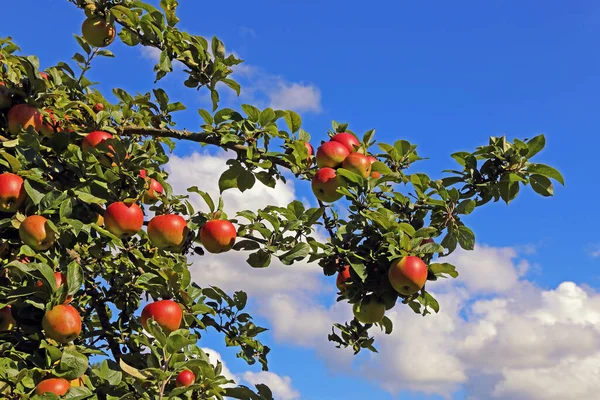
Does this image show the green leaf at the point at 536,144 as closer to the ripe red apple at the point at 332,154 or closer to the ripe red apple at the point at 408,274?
the ripe red apple at the point at 408,274

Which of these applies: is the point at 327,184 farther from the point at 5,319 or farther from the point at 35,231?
the point at 5,319

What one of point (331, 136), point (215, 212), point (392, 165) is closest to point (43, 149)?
point (215, 212)

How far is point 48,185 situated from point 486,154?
9.60 feet

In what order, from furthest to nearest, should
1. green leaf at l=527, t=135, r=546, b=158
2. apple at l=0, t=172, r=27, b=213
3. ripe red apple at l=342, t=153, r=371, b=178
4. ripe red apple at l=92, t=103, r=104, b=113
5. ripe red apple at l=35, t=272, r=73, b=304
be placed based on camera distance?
ripe red apple at l=92, t=103, r=104, b=113, ripe red apple at l=342, t=153, r=371, b=178, ripe red apple at l=35, t=272, r=73, b=304, apple at l=0, t=172, r=27, b=213, green leaf at l=527, t=135, r=546, b=158

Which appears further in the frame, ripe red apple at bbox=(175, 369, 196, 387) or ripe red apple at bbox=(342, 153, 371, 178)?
ripe red apple at bbox=(342, 153, 371, 178)

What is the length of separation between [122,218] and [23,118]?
113cm

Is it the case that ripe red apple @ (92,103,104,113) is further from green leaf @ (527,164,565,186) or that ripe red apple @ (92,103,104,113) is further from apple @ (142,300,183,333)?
green leaf @ (527,164,565,186)

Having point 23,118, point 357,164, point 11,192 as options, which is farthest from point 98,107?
point 357,164

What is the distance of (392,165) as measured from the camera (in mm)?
4801

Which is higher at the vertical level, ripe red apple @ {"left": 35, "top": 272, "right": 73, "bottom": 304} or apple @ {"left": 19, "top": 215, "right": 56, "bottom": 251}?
apple @ {"left": 19, "top": 215, "right": 56, "bottom": 251}

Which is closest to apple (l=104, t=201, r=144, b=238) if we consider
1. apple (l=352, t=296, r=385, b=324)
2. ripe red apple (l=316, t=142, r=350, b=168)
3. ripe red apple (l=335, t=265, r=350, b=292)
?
ripe red apple (l=316, t=142, r=350, b=168)

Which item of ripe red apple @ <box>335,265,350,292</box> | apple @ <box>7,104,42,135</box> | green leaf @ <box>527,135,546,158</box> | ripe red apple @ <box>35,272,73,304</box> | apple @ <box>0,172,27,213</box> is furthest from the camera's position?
apple @ <box>7,104,42,135</box>

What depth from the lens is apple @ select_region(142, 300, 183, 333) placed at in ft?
14.5

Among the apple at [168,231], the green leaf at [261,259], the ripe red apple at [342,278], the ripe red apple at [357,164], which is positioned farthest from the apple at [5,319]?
the ripe red apple at [357,164]
